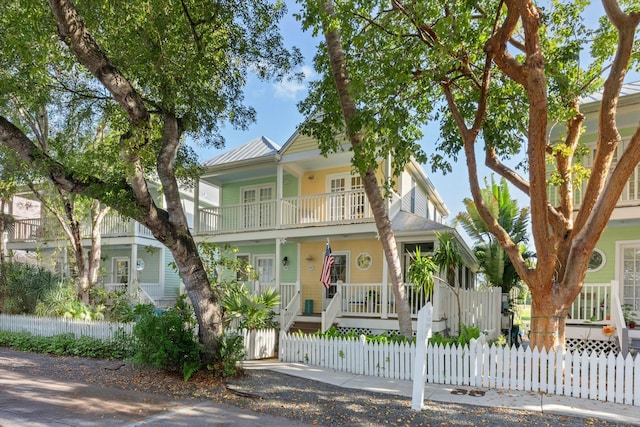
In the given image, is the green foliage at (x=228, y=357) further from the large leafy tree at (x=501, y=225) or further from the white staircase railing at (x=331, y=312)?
the large leafy tree at (x=501, y=225)

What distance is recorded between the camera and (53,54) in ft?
27.8

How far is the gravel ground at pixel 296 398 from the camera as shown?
6031mm

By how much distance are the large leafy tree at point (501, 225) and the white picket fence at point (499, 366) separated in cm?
708

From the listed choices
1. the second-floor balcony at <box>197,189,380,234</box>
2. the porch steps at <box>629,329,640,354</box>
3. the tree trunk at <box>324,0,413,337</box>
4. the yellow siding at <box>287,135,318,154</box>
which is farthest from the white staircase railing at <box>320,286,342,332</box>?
the porch steps at <box>629,329,640,354</box>

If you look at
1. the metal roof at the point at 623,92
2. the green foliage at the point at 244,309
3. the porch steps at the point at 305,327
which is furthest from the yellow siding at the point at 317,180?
the metal roof at the point at 623,92

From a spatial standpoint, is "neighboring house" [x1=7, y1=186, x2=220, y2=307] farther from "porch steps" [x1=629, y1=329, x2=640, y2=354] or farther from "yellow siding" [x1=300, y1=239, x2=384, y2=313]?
"porch steps" [x1=629, y1=329, x2=640, y2=354]

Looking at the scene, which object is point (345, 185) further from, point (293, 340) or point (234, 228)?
point (293, 340)

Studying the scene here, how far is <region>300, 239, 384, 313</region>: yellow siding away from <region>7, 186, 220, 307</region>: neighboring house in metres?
6.94

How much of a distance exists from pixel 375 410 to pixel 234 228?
11.0m

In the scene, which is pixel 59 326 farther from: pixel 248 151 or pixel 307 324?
pixel 248 151

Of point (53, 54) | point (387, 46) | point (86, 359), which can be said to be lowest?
point (86, 359)

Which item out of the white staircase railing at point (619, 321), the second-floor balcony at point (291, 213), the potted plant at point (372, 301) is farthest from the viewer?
the second-floor balcony at point (291, 213)

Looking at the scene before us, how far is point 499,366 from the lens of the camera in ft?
25.7

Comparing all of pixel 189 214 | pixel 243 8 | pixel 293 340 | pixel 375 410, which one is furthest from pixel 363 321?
pixel 189 214
